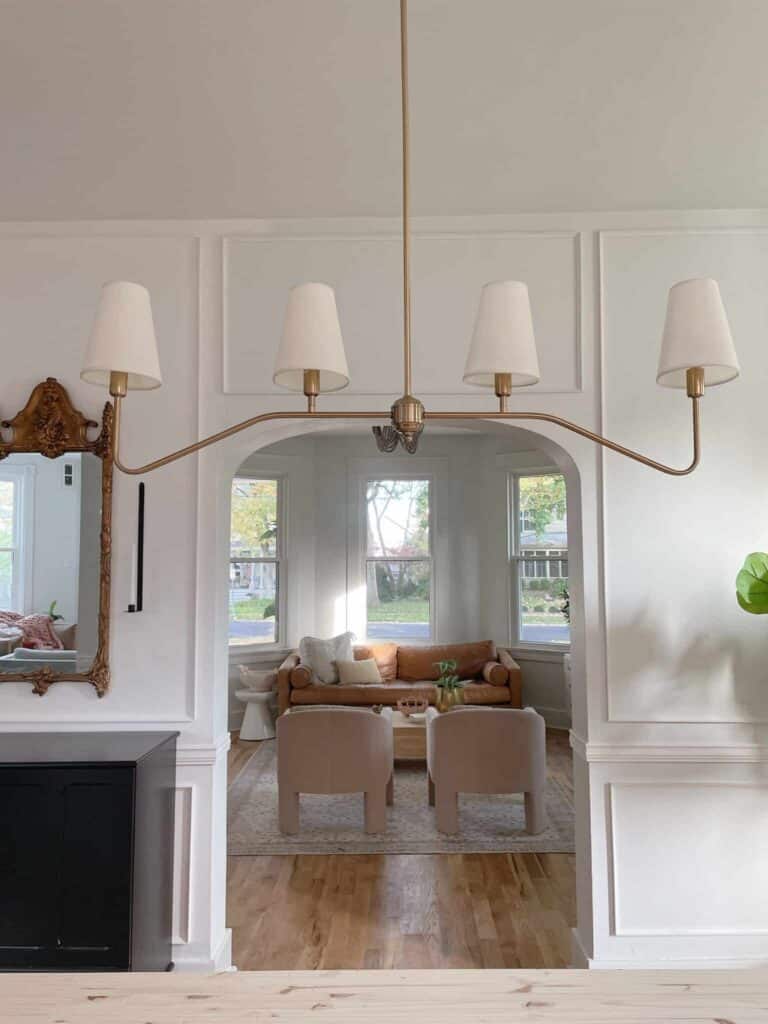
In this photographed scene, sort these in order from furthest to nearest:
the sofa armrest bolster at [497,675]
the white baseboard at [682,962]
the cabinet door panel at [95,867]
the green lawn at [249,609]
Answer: the green lawn at [249,609] → the sofa armrest bolster at [497,675] → the white baseboard at [682,962] → the cabinet door panel at [95,867]

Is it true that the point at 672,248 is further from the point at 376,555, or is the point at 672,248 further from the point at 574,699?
the point at 376,555

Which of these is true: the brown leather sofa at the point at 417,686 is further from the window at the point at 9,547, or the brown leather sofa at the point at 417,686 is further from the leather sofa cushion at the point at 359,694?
the window at the point at 9,547

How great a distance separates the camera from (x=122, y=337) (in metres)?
1.35

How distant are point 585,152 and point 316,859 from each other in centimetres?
373

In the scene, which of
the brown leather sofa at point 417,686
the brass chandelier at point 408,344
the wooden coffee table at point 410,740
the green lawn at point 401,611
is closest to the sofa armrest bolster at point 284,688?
the brown leather sofa at point 417,686

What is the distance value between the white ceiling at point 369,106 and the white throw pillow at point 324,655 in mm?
4512

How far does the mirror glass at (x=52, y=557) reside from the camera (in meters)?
2.95

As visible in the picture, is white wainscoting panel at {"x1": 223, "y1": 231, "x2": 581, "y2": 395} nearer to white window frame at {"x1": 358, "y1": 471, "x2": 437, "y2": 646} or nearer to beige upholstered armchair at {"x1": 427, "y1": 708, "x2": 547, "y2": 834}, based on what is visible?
beige upholstered armchair at {"x1": 427, "y1": 708, "x2": 547, "y2": 834}

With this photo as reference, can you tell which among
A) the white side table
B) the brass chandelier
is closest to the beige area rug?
the white side table

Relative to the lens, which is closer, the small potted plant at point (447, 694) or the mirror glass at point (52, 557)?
the mirror glass at point (52, 557)

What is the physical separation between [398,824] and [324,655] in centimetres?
228

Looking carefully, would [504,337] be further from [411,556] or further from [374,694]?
[411,556]

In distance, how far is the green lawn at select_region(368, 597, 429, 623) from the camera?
7.65 m

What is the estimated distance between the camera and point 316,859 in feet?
13.9
